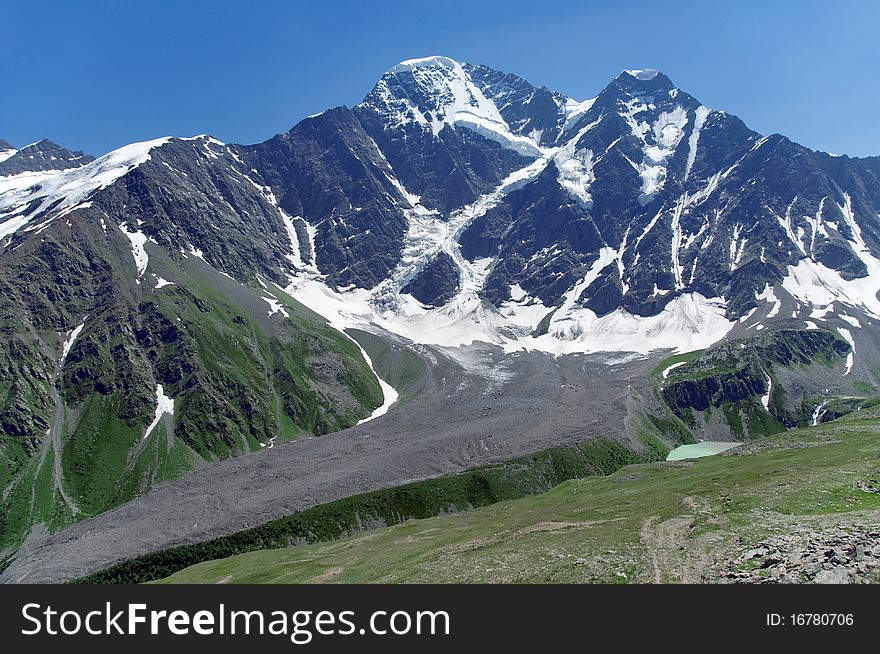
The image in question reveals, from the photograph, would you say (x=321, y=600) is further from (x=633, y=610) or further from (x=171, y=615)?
(x=633, y=610)

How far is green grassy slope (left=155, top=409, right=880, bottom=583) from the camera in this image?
45.7 metres

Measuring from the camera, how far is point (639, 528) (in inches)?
2329

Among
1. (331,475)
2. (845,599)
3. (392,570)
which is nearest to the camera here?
(845,599)

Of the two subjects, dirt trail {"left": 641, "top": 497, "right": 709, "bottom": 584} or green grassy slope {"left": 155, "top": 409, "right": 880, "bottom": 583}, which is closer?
dirt trail {"left": 641, "top": 497, "right": 709, "bottom": 584}

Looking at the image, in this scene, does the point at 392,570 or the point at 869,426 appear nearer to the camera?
the point at 392,570

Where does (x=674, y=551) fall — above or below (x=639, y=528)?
above

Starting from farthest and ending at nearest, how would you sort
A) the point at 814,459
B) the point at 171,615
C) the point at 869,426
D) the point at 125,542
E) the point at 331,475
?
the point at 331,475 → the point at 125,542 → the point at 869,426 → the point at 814,459 → the point at 171,615

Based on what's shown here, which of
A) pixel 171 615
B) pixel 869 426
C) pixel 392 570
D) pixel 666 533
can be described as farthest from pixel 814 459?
pixel 171 615

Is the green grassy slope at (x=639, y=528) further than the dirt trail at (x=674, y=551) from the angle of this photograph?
Yes

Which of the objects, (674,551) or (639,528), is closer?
(674,551)

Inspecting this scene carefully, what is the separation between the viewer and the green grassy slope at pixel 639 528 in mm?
45688

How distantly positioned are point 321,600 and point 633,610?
641 inches

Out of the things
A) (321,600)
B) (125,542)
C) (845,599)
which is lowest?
(125,542)

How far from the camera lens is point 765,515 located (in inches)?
2064
